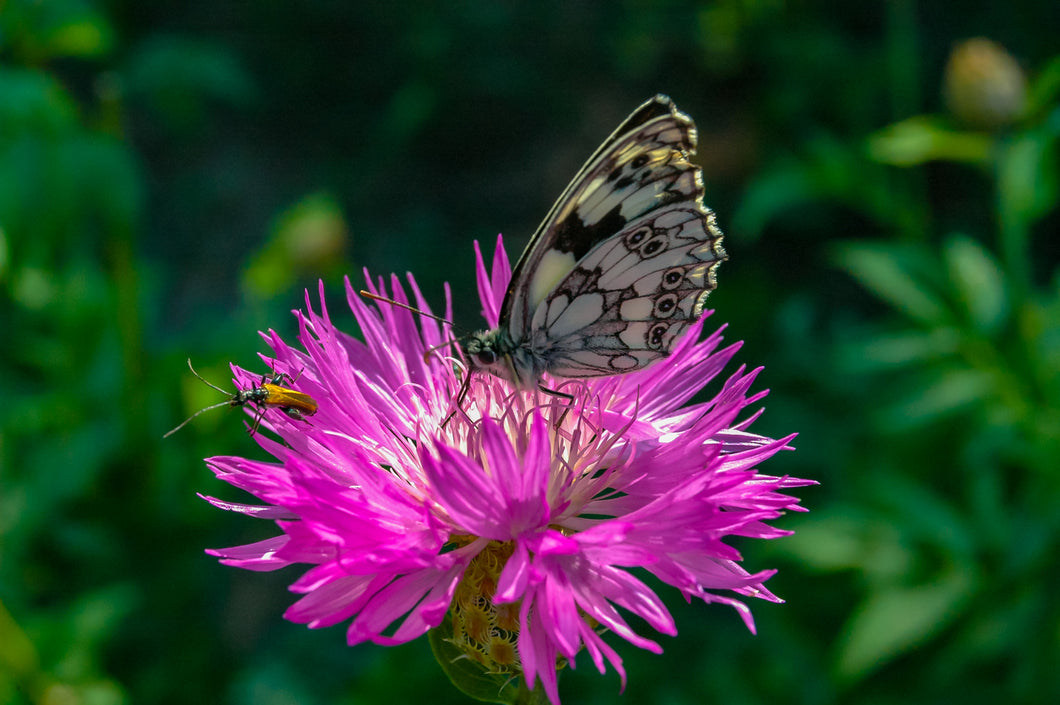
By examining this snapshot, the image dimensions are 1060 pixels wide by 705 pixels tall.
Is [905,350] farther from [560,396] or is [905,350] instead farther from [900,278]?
[560,396]

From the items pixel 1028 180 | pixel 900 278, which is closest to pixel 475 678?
pixel 900 278

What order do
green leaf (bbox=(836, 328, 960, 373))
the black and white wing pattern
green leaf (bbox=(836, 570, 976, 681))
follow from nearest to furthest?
the black and white wing pattern → green leaf (bbox=(836, 570, 976, 681)) → green leaf (bbox=(836, 328, 960, 373))

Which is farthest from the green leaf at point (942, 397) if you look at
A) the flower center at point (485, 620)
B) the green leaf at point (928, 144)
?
the flower center at point (485, 620)

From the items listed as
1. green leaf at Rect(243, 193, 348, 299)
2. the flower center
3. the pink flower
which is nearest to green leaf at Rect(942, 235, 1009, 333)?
the pink flower

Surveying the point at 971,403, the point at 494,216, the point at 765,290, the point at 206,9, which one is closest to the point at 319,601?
the point at 971,403

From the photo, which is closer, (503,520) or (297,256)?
(503,520)

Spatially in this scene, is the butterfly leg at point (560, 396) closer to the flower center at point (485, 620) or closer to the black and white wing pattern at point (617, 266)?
the black and white wing pattern at point (617, 266)

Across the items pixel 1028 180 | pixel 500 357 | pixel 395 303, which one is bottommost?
pixel 500 357

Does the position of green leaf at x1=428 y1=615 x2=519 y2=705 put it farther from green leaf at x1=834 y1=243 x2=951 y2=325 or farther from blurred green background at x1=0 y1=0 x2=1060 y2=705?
green leaf at x1=834 y1=243 x2=951 y2=325
